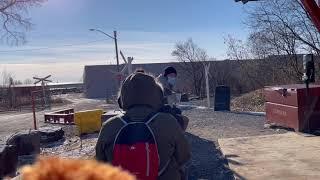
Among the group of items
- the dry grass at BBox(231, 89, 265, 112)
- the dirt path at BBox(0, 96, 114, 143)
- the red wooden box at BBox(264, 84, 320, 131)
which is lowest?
the dirt path at BBox(0, 96, 114, 143)

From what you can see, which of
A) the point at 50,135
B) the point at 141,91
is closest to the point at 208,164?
the point at 141,91

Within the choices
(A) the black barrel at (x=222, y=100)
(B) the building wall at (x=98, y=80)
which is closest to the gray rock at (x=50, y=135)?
(A) the black barrel at (x=222, y=100)

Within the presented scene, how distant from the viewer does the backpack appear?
3.34 metres

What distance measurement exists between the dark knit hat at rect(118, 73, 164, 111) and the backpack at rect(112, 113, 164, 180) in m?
0.17

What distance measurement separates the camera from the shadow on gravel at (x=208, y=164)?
8219mm

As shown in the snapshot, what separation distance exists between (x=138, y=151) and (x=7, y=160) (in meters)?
7.10

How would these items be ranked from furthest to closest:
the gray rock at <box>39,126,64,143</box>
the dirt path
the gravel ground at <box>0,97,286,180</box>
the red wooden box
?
the dirt path, the gray rock at <box>39,126,64,143</box>, the red wooden box, the gravel ground at <box>0,97,286,180</box>

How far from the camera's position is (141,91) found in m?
3.56

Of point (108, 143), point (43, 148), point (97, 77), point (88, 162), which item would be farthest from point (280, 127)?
point (97, 77)

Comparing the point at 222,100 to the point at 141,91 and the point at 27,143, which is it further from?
the point at 141,91

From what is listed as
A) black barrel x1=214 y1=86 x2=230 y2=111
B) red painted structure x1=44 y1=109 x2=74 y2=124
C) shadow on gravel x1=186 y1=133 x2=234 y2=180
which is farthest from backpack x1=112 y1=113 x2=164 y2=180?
red painted structure x1=44 y1=109 x2=74 y2=124

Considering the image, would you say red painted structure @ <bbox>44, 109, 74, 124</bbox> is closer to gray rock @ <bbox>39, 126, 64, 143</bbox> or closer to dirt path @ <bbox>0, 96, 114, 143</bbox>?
dirt path @ <bbox>0, 96, 114, 143</bbox>

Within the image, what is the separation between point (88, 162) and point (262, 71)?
1288 inches

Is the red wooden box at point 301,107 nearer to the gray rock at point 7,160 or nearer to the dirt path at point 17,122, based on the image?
the gray rock at point 7,160
